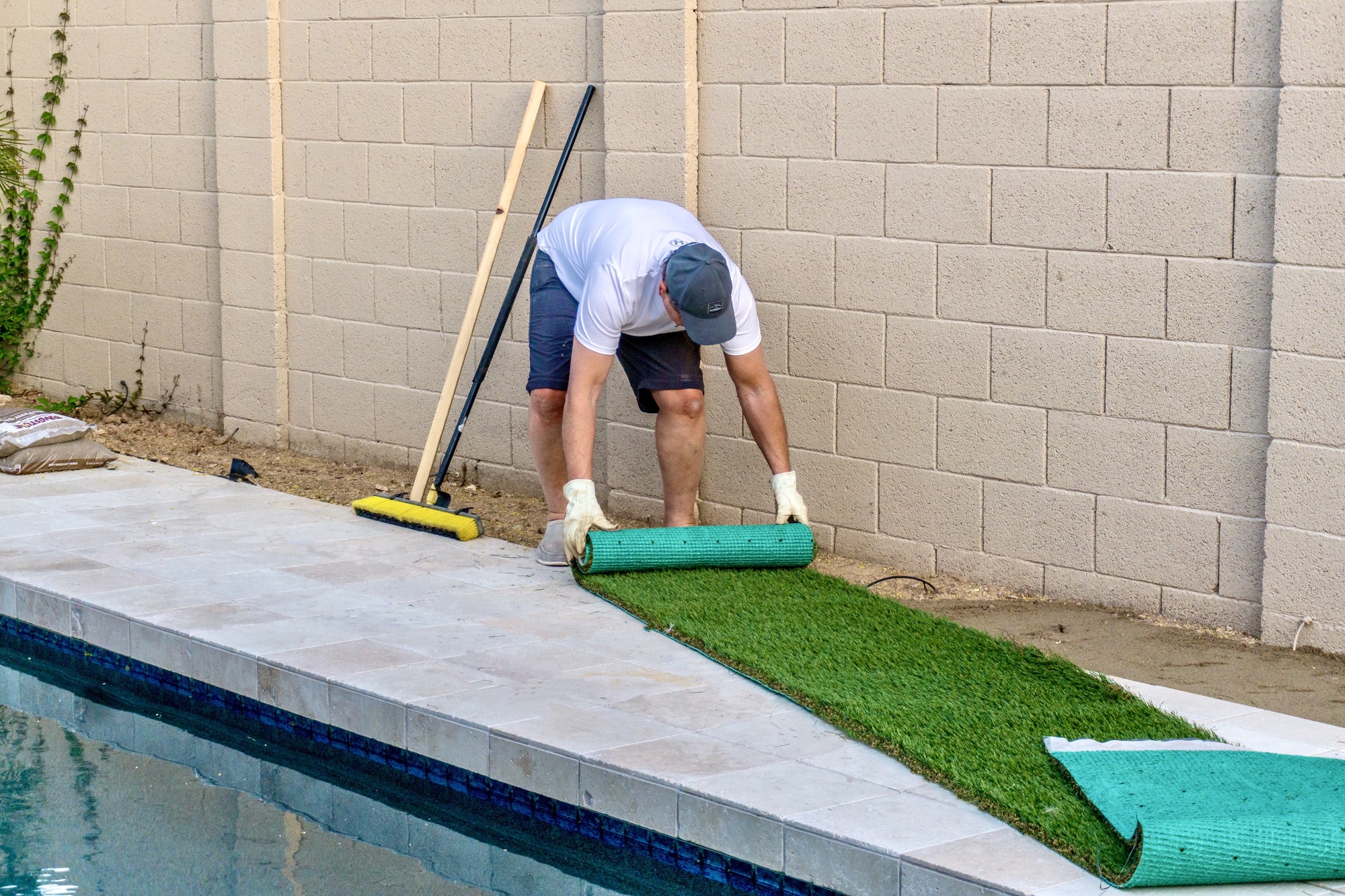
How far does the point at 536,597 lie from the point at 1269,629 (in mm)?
2064

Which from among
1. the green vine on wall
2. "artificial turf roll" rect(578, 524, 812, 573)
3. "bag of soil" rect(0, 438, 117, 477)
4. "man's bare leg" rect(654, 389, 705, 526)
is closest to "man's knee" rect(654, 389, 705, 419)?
"man's bare leg" rect(654, 389, 705, 526)

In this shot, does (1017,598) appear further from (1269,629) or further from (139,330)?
(139,330)

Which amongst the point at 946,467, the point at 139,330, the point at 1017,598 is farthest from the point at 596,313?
the point at 139,330

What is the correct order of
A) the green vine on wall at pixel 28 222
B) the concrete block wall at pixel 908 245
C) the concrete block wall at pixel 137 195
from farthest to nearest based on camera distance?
the green vine on wall at pixel 28 222 → the concrete block wall at pixel 137 195 → the concrete block wall at pixel 908 245

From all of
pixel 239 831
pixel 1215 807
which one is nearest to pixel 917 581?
pixel 1215 807

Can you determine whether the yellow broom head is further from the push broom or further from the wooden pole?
the wooden pole

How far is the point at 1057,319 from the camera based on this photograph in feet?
15.3

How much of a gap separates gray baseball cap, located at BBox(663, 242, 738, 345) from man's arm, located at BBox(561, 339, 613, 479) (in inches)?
12.2

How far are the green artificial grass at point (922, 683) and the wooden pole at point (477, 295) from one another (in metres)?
1.14

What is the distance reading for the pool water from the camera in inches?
129

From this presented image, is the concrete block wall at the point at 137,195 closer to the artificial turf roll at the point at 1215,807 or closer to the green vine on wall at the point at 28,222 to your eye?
the green vine on wall at the point at 28,222

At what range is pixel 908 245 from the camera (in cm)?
498

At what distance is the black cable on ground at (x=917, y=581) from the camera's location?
196 inches

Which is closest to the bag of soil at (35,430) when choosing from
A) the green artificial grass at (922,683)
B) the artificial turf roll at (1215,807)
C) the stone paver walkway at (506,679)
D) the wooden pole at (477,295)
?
the stone paver walkway at (506,679)
